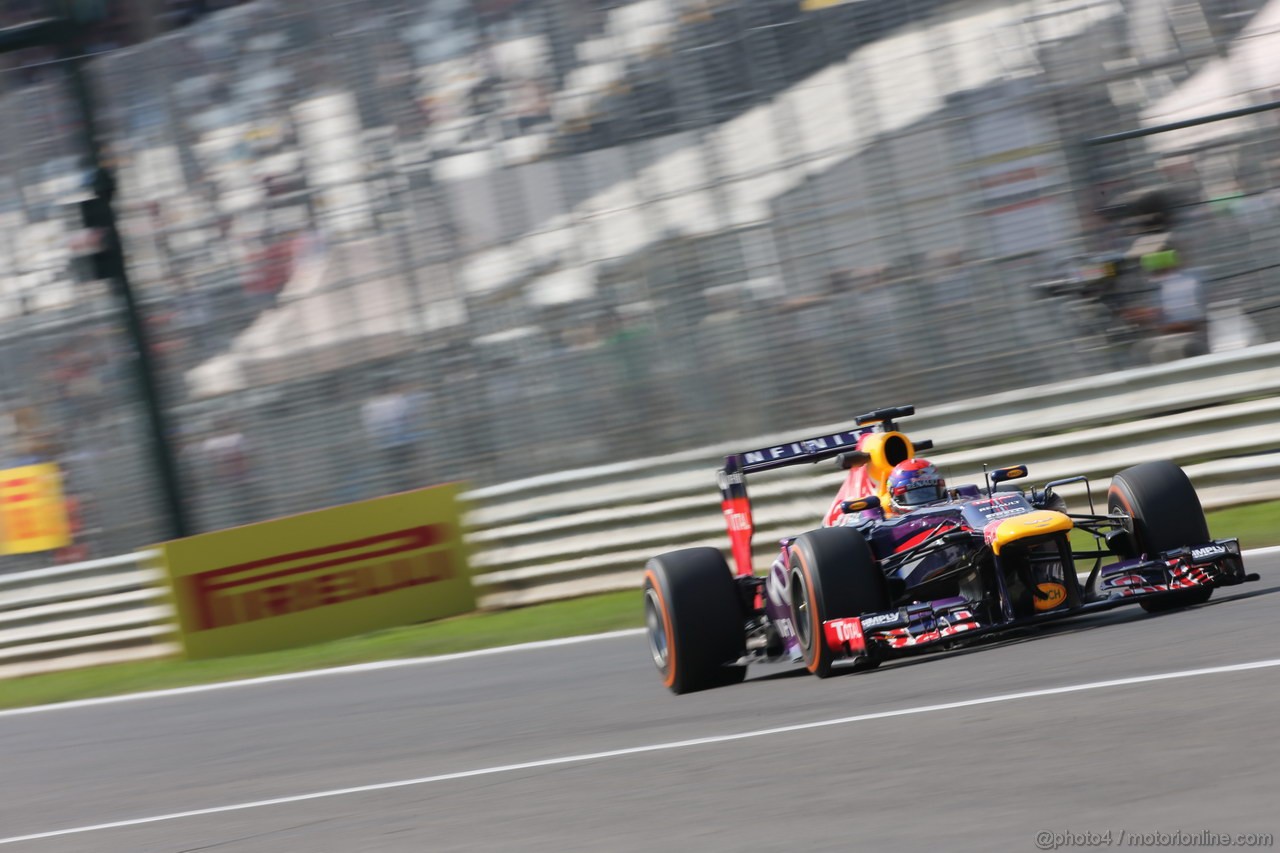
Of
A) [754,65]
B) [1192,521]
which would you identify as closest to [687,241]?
[754,65]

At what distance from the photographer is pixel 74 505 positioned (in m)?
15.6

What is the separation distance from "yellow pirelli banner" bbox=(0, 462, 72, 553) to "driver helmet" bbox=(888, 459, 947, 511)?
9.95 metres

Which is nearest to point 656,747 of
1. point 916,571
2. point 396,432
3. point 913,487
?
point 916,571

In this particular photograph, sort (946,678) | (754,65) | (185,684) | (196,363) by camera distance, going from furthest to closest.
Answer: (196,363), (754,65), (185,684), (946,678)

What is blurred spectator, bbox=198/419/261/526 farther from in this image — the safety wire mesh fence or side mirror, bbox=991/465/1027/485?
side mirror, bbox=991/465/1027/485

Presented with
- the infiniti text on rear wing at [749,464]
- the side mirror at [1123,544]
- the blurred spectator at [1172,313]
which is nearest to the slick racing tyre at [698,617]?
the infiniti text on rear wing at [749,464]

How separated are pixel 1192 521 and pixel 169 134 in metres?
10.7

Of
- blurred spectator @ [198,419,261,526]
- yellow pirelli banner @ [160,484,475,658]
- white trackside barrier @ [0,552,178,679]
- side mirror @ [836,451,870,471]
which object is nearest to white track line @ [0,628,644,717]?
yellow pirelli banner @ [160,484,475,658]

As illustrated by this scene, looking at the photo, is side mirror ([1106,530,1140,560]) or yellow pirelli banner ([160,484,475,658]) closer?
side mirror ([1106,530,1140,560])

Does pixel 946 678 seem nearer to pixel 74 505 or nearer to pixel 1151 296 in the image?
pixel 1151 296

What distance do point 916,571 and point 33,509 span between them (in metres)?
10.7

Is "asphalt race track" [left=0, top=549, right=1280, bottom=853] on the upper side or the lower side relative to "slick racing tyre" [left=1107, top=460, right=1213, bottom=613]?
lower

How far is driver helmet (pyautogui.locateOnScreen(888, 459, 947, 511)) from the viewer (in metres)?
8.04

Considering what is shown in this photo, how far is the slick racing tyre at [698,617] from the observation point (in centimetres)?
826
